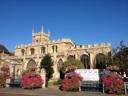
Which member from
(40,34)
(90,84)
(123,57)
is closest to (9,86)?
(90,84)

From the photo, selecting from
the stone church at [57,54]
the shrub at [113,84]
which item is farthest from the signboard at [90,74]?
the stone church at [57,54]

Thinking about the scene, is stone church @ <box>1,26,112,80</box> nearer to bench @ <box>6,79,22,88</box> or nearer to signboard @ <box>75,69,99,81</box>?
bench @ <box>6,79,22,88</box>

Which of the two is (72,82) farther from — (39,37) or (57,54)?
(39,37)

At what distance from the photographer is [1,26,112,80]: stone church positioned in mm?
35375

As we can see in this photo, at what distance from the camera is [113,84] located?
45.2 feet

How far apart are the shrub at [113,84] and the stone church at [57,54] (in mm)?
20088

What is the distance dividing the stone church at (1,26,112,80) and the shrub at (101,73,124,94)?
20.1 meters

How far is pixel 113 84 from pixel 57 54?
89.7 ft

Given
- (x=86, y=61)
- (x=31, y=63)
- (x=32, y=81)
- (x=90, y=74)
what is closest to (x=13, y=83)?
(x=32, y=81)

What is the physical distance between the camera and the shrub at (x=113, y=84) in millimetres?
13539

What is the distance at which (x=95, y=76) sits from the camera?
16.2m

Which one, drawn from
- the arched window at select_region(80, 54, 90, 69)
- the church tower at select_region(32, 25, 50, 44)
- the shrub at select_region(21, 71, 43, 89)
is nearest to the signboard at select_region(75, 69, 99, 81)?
the shrub at select_region(21, 71, 43, 89)

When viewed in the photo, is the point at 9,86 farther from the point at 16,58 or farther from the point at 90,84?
the point at 16,58

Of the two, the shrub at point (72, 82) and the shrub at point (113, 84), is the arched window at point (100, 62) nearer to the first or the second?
the shrub at point (72, 82)
